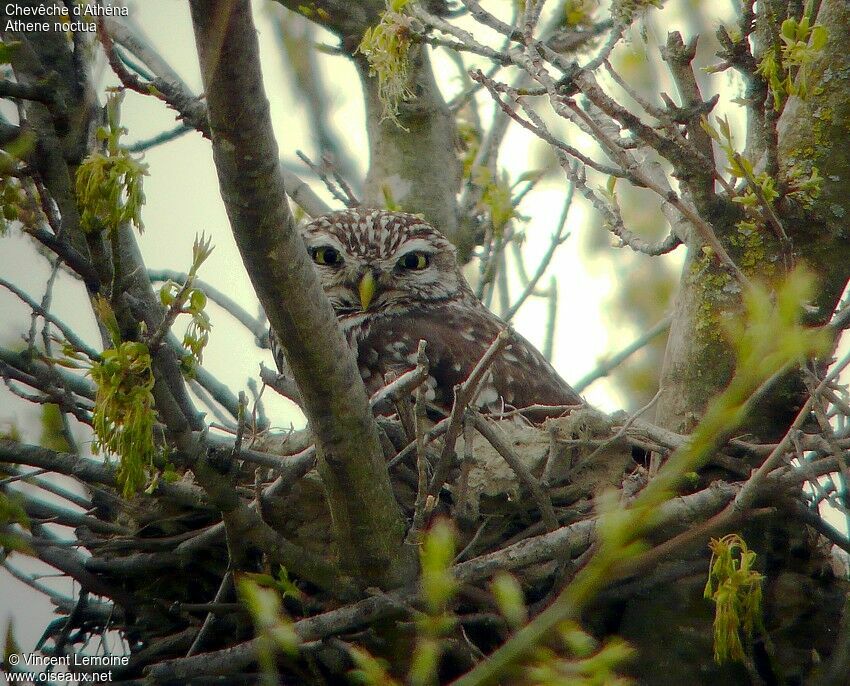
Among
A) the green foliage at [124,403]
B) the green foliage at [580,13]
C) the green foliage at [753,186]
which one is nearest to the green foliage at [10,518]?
the green foliage at [124,403]

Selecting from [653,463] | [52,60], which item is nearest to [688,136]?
[653,463]

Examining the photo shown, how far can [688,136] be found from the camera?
8.46 feet

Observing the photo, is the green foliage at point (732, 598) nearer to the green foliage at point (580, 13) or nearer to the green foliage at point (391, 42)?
the green foliage at point (391, 42)

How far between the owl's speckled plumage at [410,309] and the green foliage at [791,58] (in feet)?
4.61

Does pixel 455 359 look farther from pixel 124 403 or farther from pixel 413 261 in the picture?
pixel 124 403

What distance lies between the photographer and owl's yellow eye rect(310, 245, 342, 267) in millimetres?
3996

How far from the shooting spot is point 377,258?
13.1 ft

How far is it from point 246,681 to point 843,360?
1.87 m

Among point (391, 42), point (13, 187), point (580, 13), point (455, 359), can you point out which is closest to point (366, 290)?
point (455, 359)

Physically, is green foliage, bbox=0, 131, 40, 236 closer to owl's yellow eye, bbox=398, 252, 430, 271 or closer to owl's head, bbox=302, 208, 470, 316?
owl's head, bbox=302, 208, 470, 316

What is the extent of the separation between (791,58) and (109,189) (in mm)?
1604

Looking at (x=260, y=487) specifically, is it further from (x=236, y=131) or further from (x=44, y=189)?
(x=236, y=131)

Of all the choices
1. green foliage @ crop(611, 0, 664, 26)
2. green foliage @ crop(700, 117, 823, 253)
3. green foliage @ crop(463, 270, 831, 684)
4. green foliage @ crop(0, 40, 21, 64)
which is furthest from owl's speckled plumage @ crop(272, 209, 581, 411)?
green foliage @ crop(463, 270, 831, 684)

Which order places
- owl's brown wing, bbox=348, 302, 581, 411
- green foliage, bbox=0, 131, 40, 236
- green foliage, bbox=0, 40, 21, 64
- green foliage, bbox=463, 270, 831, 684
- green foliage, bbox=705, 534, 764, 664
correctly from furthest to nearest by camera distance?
owl's brown wing, bbox=348, 302, 581, 411, green foliage, bbox=705, 534, 764, 664, green foliage, bbox=0, 131, 40, 236, green foliage, bbox=0, 40, 21, 64, green foliage, bbox=463, 270, 831, 684
